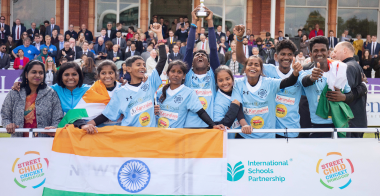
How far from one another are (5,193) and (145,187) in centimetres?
160

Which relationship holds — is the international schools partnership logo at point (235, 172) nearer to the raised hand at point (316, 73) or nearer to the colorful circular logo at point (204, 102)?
the colorful circular logo at point (204, 102)

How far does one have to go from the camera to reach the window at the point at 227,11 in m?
20.1

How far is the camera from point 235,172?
3.88 meters

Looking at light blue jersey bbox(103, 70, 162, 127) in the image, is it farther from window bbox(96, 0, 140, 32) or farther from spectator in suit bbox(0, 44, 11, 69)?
window bbox(96, 0, 140, 32)

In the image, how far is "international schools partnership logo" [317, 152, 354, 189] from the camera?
154 inches

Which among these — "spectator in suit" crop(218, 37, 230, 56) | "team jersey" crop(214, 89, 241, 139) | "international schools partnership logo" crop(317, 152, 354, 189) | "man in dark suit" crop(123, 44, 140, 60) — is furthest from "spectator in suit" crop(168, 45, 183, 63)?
"international schools partnership logo" crop(317, 152, 354, 189)

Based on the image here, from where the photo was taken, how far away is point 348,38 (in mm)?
18078

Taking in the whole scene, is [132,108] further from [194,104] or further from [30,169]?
[30,169]

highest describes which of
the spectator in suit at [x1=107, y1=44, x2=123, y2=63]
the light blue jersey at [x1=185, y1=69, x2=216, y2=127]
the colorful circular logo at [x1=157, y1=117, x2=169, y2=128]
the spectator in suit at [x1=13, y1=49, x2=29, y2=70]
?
the spectator in suit at [x1=107, y1=44, x2=123, y2=63]

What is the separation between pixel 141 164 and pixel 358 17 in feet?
68.0

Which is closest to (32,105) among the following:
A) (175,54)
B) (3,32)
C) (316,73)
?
(316,73)

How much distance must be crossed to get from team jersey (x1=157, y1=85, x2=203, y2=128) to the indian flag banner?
33cm

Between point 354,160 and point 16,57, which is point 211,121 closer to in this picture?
point 354,160

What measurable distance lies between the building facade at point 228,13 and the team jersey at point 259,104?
14.8m
